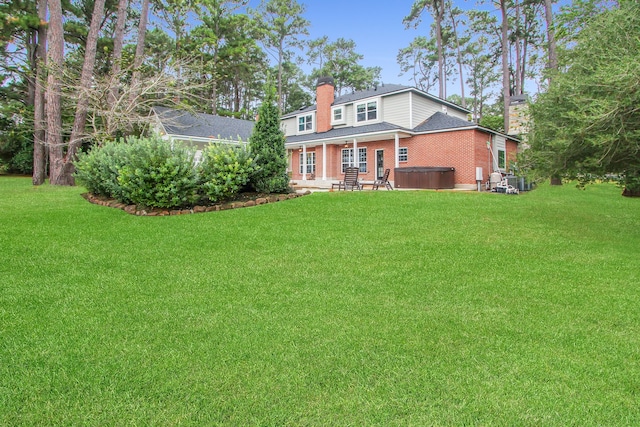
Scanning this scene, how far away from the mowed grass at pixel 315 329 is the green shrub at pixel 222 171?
2335 millimetres

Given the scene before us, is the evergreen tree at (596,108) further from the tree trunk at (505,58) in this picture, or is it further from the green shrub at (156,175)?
the tree trunk at (505,58)

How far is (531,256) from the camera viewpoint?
494cm

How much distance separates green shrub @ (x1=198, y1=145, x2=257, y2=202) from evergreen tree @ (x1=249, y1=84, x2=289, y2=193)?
0.65 meters

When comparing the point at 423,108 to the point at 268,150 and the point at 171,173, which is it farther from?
the point at 171,173

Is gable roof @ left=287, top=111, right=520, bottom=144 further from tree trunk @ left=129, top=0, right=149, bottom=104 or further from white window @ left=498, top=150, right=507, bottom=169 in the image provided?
tree trunk @ left=129, top=0, right=149, bottom=104

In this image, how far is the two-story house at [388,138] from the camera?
16297 mm

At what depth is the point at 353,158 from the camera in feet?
66.3

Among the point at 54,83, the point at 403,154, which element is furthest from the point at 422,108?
the point at 54,83

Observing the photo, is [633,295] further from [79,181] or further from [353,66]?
[353,66]

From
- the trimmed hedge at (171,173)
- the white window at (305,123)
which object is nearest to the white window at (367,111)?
the white window at (305,123)

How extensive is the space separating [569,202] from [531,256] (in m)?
7.32

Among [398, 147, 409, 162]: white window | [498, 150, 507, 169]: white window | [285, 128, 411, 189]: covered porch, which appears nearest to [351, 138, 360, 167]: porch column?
[285, 128, 411, 189]: covered porch

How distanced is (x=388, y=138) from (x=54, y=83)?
14.3 m

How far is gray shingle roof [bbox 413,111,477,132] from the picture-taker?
16439 millimetres
